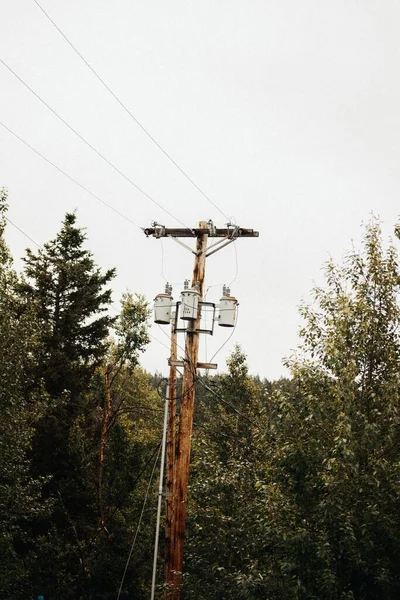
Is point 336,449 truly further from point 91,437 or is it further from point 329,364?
point 91,437

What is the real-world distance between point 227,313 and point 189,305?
2.61ft

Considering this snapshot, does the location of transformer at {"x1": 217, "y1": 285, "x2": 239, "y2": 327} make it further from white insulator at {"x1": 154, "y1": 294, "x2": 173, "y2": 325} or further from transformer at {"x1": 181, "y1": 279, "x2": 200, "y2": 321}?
white insulator at {"x1": 154, "y1": 294, "x2": 173, "y2": 325}

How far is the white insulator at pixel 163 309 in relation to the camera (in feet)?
43.5

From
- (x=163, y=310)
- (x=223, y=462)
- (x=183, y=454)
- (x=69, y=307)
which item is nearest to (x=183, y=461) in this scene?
(x=183, y=454)

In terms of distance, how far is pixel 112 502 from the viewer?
23.7 meters

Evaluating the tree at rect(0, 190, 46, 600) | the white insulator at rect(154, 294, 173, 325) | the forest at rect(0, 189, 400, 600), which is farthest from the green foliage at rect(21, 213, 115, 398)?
the white insulator at rect(154, 294, 173, 325)

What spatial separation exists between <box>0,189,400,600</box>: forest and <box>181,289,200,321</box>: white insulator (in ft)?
5.78

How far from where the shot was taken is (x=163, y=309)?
43.5ft

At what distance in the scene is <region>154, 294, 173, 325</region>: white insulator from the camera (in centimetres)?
1327

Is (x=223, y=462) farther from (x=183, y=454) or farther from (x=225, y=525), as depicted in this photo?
(x=183, y=454)

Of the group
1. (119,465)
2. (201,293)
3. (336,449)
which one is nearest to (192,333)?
(201,293)

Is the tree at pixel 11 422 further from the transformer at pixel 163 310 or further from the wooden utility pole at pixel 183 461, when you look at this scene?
the wooden utility pole at pixel 183 461

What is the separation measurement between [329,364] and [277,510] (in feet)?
7.81

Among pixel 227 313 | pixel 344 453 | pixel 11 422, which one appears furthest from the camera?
pixel 11 422
